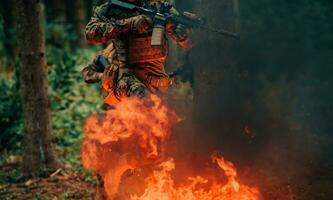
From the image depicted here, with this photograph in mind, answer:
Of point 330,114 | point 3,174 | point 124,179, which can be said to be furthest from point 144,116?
point 330,114

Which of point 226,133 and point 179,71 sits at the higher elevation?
point 179,71

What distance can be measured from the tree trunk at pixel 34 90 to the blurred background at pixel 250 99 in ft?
1.82

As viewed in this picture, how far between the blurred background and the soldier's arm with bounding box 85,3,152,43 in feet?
4.87

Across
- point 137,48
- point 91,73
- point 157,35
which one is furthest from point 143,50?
point 91,73

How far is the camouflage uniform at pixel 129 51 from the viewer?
5863 millimetres

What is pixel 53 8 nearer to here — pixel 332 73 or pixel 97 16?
pixel 332 73

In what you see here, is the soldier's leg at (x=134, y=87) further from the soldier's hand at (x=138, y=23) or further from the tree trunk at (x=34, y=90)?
the tree trunk at (x=34, y=90)

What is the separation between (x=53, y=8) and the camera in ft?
66.4

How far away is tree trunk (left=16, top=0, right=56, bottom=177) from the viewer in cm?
812

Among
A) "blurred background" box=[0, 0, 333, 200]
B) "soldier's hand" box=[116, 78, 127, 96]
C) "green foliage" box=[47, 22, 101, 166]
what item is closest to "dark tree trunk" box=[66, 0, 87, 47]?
"blurred background" box=[0, 0, 333, 200]

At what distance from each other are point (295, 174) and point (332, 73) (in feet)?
15.4

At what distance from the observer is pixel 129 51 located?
6258 mm

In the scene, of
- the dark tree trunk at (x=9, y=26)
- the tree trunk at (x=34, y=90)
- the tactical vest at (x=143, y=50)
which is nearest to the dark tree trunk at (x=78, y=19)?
the dark tree trunk at (x=9, y=26)

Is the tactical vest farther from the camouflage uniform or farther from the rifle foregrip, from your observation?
the rifle foregrip
